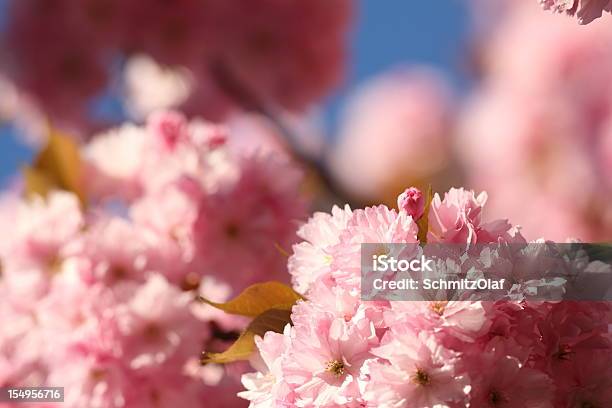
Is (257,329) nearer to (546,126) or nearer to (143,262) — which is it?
(143,262)

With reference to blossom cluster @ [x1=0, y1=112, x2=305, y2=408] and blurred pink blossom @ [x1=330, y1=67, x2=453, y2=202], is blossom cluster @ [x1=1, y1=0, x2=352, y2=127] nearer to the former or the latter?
blossom cluster @ [x1=0, y1=112, x2=305, y2=408]

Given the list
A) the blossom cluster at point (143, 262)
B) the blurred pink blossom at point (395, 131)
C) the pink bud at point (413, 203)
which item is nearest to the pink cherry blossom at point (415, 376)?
the pink bud at point (413, 203)

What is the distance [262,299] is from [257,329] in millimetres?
38

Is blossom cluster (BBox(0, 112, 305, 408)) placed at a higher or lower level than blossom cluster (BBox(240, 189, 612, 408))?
higher

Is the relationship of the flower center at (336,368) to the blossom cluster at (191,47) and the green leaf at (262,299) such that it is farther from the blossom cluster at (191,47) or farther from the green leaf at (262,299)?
the blossom cluster at (191,47)

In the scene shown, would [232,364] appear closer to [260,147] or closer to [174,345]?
[174,345]

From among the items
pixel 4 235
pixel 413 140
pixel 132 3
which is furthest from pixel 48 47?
pixel 413 140

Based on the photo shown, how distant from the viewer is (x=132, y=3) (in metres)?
2.30

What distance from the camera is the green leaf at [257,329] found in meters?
0.89

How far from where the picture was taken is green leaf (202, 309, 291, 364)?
2.93 feet

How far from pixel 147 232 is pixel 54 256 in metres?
0.12

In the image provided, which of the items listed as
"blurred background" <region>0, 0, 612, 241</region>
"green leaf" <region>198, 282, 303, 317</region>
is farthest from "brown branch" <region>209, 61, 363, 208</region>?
"green leaf" <region>198, 282, 303, 317</region>

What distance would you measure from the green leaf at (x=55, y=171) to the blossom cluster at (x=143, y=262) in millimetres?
16

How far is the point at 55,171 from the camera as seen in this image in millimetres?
1547
